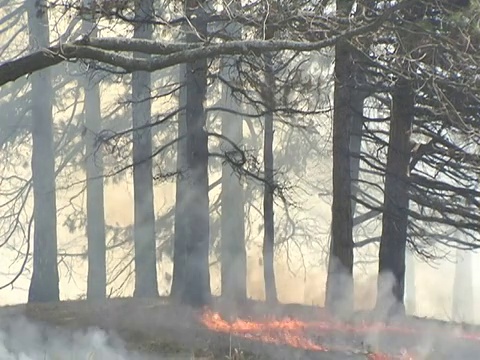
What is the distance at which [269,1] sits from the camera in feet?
36.5

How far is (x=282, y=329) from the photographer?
43.2 ft

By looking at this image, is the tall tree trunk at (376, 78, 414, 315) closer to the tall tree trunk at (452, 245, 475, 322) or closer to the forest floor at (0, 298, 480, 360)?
the forest floor at (0, 298, 480, 360)

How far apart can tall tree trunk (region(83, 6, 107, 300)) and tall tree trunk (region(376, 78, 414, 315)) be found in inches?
387

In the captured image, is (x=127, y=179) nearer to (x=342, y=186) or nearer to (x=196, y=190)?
(x=196, y=190)

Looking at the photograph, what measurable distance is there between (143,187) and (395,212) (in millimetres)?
6716

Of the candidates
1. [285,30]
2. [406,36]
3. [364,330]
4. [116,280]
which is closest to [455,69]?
[406,36]

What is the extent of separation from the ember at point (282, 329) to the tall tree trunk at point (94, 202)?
848 centimetres

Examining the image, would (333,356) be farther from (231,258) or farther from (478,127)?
(231,258)

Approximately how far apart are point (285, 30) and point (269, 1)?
1.50 feet

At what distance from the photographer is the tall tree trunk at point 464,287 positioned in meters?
29.9

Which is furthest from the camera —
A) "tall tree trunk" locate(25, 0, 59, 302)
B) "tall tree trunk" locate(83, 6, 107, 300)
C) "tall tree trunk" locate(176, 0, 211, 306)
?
"tall tree trunk" locate(83, 6, 107, 300)

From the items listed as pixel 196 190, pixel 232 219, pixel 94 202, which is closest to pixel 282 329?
pixel 196 190

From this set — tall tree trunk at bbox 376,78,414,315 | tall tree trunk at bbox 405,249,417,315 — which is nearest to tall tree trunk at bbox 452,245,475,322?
tall tree trunk at bbox 405,249,417,315

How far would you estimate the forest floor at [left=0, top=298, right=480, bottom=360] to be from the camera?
1082 centimetres
